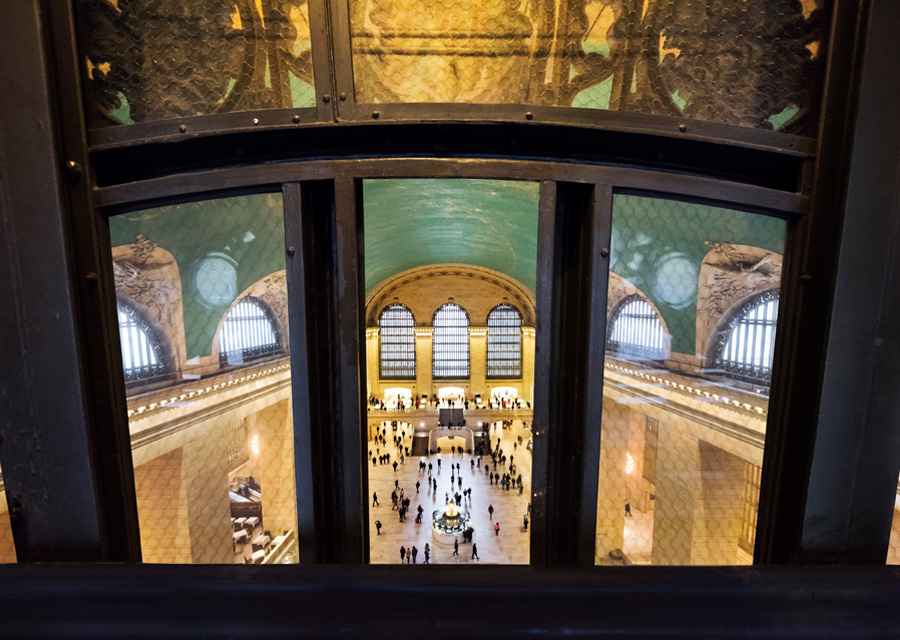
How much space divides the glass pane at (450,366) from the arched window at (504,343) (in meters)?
0.07

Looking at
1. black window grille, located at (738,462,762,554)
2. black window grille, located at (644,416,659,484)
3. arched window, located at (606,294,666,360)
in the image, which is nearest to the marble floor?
black window grille, located at (738,462,762,554)

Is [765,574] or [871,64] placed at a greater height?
[871,64]

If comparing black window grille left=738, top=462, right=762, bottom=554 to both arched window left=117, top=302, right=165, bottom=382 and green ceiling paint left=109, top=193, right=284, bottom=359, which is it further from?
arched window left=117, top=302, right=165, bottom=382

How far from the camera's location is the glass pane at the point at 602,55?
1667 mm

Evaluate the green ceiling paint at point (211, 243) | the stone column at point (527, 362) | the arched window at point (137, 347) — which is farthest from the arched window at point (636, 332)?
the stone column at point (527, 362)

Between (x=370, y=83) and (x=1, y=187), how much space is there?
1.55 m

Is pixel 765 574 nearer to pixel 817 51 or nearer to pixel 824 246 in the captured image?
pixel 824 246

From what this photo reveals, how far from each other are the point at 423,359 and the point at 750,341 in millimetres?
23833

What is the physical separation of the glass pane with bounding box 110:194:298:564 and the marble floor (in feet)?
20.7

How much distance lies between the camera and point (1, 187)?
1531mm

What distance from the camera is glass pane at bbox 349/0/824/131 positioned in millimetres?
1667

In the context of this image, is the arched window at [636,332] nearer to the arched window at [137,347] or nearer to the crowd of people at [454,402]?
the arched window at [137,347]

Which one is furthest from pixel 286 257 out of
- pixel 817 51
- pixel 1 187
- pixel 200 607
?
pixel 817 51

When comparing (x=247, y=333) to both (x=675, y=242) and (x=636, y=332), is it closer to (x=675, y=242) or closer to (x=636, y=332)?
(x=636, y=332)
